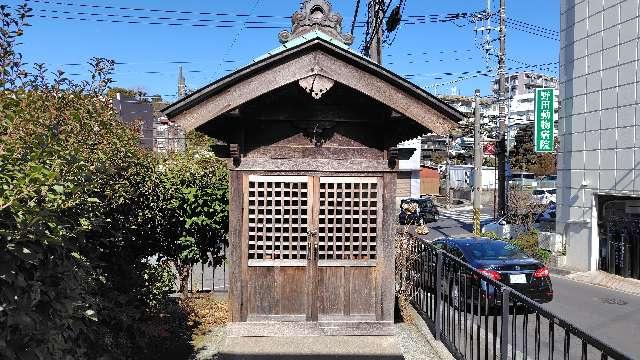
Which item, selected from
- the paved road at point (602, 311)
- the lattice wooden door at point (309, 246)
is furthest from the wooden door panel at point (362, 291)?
the paved road at point (602, 311)

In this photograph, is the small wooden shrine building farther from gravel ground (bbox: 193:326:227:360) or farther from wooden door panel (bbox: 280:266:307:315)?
gravel ground (bbox: 193:326:227:360)

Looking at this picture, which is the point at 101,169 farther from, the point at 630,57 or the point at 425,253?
the point at 630,57

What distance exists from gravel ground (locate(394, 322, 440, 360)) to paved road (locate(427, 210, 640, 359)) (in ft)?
10.5

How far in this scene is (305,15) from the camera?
215 inches

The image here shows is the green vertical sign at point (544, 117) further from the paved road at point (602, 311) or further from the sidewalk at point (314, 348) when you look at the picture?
the sidewalk at point (314, 348)

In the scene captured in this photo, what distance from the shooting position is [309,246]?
211 inches

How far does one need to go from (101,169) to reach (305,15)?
2.64m

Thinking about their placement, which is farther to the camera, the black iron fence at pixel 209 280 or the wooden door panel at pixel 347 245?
the black iron fence at pixel 209 280

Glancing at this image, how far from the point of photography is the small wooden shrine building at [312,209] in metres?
5.28

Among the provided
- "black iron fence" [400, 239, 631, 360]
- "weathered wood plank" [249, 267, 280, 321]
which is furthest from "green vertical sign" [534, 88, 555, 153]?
"weathered wood plank" [249, 267, 280, 321]

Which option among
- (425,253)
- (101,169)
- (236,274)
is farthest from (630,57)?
(101,169)

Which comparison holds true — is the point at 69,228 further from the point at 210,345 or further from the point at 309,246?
the point at 210,345

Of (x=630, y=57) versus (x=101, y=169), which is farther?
(x=630, y=57)

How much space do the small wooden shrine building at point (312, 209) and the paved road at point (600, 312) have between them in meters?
5.51
